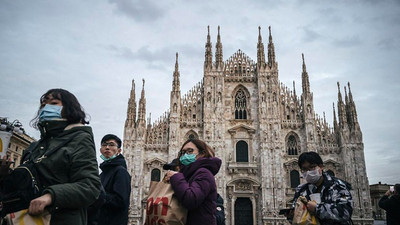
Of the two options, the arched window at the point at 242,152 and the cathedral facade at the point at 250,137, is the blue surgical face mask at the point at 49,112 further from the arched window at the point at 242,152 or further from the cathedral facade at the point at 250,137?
the arched window at the point at 242,152

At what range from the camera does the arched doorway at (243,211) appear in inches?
1003

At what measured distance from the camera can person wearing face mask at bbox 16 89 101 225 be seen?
2.28 meters

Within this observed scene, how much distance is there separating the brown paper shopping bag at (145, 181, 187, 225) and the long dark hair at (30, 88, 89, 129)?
1.05 meters

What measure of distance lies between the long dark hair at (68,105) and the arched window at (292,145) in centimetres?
2623

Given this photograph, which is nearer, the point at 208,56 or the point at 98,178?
the point at 98,178

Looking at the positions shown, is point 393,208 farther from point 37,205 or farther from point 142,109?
point 142,109

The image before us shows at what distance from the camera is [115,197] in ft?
13.9

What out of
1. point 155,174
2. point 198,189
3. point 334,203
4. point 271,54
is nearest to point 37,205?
point 198,189

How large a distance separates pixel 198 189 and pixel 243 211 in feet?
79.0

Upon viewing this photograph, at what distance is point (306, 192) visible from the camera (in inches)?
175

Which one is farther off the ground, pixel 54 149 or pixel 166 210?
pixel 54 149

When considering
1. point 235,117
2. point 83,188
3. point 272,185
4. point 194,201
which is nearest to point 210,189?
point 194,201

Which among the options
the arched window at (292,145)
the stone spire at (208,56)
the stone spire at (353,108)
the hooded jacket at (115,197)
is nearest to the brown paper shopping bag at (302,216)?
the hooded jacket at (115,197)

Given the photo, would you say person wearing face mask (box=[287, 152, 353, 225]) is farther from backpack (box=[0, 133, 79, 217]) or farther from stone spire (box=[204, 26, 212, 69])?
stone spire (box=[204, 26, 212, 69])
